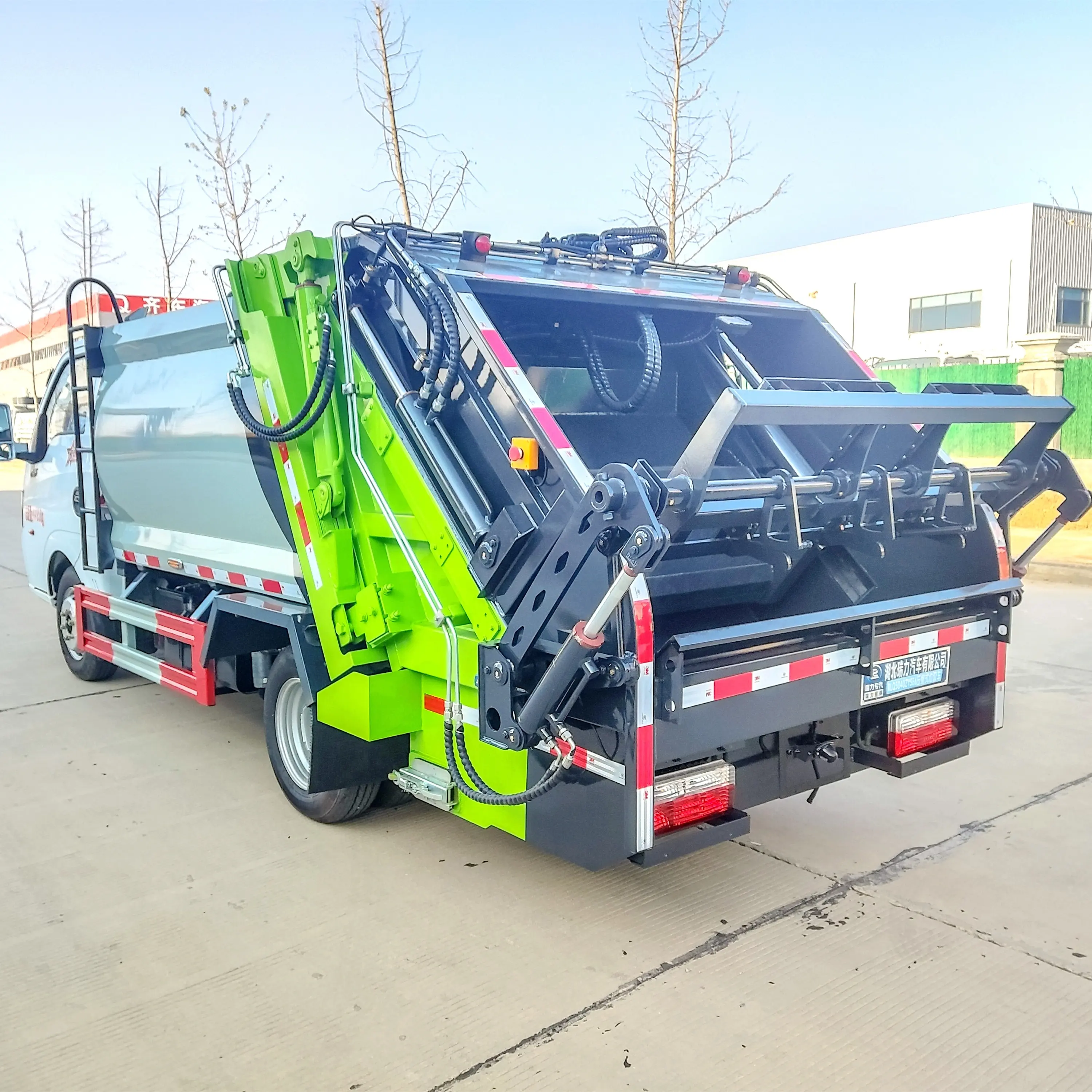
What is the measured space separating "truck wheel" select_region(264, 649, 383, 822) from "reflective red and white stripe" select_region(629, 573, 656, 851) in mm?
1550

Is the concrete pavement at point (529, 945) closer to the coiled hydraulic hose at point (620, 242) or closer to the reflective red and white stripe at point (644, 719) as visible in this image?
the reflective red and white stripe at point (644, 719)

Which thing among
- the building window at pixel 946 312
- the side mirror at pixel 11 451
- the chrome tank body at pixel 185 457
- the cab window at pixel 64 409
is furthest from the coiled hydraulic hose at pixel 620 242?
the building window at pixel 946 312

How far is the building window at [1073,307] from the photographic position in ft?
100

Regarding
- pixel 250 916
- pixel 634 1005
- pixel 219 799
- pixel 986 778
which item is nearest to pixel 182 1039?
pixel 250 916

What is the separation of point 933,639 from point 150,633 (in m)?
4.02

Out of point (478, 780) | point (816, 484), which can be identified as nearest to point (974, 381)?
point (816, 484)

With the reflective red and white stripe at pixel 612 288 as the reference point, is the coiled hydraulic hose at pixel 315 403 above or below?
below

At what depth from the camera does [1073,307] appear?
102ft

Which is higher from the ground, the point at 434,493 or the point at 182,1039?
the point at 434,493

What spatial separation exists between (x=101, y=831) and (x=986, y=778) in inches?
153

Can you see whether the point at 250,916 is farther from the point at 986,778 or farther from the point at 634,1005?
the point at 986,778

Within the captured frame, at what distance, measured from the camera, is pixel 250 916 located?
11.8ft

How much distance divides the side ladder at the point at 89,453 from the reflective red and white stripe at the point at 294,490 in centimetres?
231

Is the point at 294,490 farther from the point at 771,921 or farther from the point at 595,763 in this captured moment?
the point at 771,921
